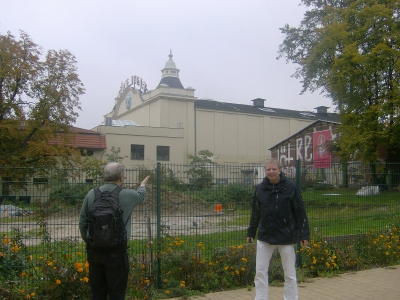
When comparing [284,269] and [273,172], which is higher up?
[273,172]

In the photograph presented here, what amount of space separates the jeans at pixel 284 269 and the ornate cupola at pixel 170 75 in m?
55.4

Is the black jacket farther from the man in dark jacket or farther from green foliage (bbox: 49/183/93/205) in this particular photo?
green foliage (bbox: 49/183/93/205)

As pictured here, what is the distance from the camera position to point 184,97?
177 feet

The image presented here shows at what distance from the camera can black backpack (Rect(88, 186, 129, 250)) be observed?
443 cm

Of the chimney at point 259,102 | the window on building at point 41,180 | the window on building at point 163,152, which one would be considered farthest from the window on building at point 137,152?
the window on building at point 41,180

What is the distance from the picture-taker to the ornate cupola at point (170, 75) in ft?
200

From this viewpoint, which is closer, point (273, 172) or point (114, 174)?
point (114, 174)

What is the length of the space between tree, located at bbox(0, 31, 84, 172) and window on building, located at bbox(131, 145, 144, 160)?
11.4 m

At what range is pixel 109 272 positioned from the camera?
15.0 ft

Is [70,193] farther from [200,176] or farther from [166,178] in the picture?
[200,176]

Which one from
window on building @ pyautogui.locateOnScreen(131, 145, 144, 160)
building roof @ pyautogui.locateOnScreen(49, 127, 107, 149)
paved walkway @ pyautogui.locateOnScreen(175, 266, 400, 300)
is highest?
building roof @ pyautogui.locateOnScreen(49, 127, 107, 149)

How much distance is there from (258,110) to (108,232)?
5701 centimetres

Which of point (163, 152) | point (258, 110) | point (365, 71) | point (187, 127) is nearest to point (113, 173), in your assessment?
point (365, 71)

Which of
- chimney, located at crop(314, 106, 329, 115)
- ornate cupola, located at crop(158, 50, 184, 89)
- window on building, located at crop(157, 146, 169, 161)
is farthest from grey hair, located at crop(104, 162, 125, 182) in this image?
chimney, located at crop(314, 106, 329, 115)
